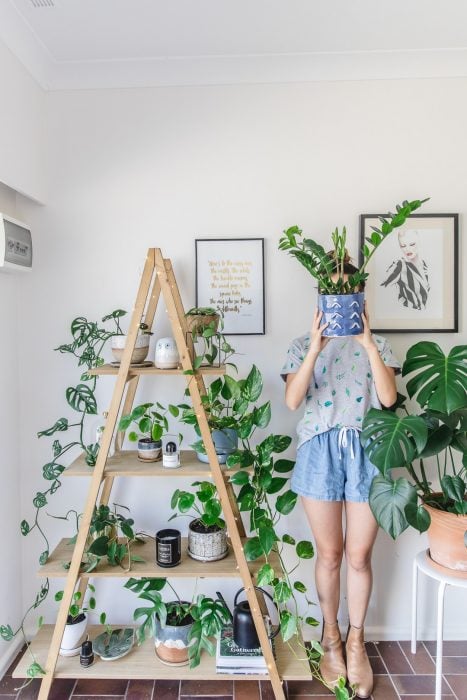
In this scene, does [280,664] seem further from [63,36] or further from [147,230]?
[63,36]

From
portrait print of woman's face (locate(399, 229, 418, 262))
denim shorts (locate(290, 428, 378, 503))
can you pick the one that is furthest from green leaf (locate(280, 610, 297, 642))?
portrait print of woman's face (locate(399, 229, 418, 262))

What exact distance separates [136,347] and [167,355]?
4.5 inches

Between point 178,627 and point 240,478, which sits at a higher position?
point 240,478

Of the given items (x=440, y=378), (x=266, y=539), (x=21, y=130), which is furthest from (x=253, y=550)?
(x=21, y=130)

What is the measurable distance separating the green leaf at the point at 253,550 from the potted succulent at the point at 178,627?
0.89 ft

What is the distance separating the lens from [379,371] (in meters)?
1.73

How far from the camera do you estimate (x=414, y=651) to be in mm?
2068

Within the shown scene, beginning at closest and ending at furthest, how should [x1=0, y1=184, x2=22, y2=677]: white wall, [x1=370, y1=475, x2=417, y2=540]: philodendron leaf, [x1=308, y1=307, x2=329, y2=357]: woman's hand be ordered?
1. [x1=370, y1=475, x2=417, y2=540]: philodendron leaf
2. [x1=308, y1=307, x2=329, y2=357]: woman's hand
3. [x1=0, y1=184, x2=22, y2=677]: white wall

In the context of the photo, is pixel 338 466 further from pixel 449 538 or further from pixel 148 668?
pixel 148 668

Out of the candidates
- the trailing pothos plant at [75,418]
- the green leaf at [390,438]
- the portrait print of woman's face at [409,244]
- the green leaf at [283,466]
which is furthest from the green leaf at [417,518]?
the trailing pothos plant at [75,418]

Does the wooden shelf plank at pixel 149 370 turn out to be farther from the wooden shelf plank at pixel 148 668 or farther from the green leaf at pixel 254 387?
the wooden shelf plank at pixel 148 668

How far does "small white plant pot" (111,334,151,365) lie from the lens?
1839mm

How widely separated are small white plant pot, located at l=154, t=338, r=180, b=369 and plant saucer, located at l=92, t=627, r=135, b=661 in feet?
3.58

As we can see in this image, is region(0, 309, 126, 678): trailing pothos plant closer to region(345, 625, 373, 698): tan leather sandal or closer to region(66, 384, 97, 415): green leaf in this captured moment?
region(66, 384, 97, 415): green leaf
